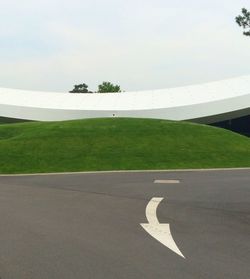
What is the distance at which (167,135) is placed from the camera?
35375mm

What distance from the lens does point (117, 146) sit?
31.9 m

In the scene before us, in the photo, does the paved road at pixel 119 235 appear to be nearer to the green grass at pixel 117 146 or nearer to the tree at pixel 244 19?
the tree at pixel 244 19

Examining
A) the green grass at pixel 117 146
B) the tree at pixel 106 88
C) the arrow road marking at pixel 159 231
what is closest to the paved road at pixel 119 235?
the arrow road marking at pixel 159 231

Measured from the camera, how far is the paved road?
18.8 ft

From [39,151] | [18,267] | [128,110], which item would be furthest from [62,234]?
[128,110]

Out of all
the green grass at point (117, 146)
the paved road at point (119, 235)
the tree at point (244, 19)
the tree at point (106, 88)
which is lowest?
the paved road at point (119, 235)

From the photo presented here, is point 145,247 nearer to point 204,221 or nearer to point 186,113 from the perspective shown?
point 204,221

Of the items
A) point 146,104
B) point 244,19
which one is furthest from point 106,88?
point 244,19

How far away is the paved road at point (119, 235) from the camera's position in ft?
18.8

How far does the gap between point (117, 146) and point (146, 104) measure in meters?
23.9

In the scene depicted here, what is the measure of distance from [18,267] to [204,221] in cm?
438

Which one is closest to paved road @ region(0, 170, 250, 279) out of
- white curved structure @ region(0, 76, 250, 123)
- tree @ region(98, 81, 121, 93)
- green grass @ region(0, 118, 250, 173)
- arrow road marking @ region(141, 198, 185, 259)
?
arrow road marking @ region(141, 198, 185, 259)

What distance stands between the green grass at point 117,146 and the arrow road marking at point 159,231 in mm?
16564

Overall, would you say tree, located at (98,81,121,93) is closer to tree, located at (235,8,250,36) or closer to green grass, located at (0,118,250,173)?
green grass, located at (0,118,250,173)
